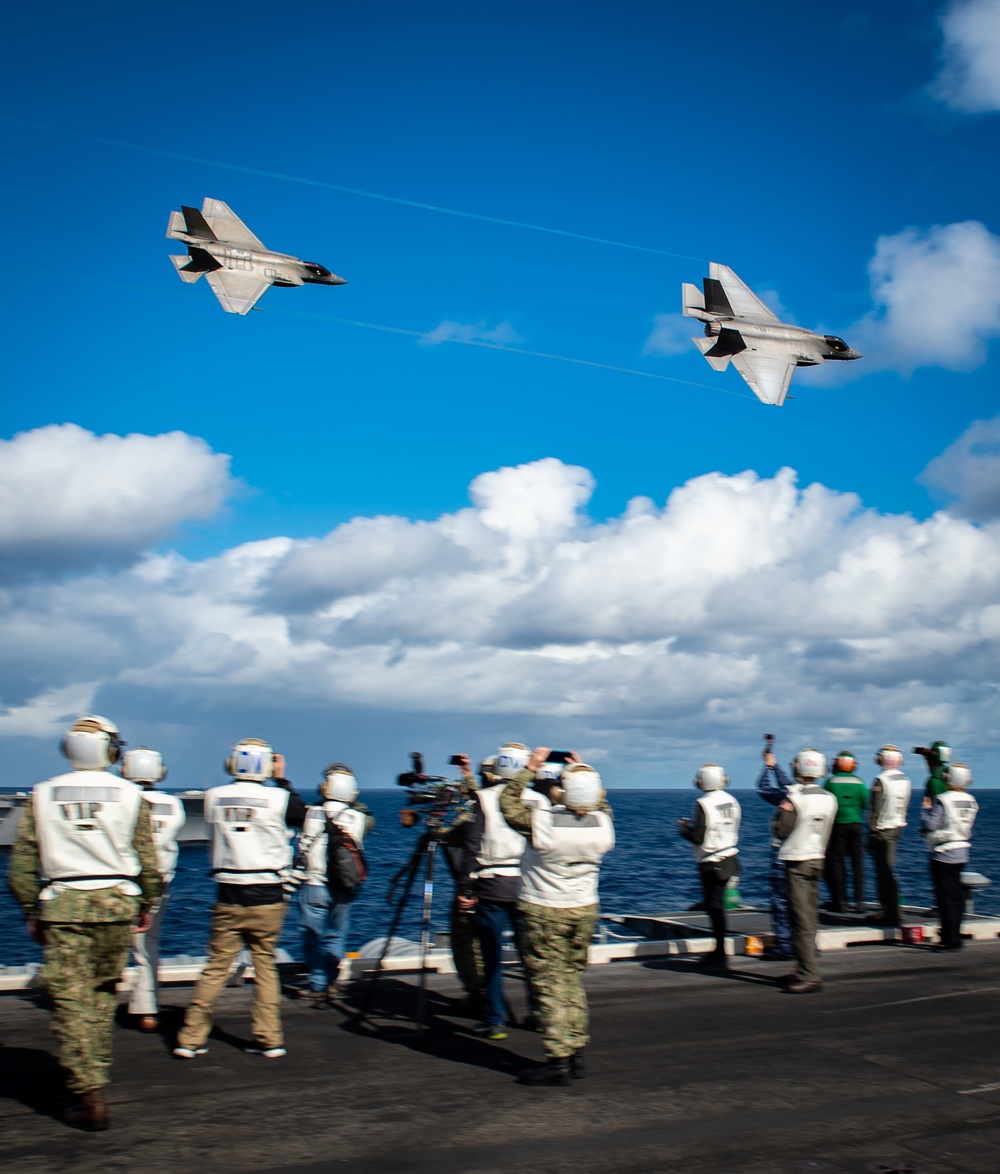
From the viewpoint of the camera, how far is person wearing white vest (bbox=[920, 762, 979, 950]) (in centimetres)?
1070

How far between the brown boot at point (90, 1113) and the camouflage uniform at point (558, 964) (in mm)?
2544

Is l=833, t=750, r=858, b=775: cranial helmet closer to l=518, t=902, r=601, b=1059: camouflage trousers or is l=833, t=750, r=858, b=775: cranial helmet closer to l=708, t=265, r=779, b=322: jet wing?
l=518, t=902, r=601, b=1059: camouflage trousers

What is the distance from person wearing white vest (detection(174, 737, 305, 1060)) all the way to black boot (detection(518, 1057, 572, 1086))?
→ 1676 millimetres

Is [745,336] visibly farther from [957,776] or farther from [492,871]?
[492,871]

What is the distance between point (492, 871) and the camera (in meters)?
7.62

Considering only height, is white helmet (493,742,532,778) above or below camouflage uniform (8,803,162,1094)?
above

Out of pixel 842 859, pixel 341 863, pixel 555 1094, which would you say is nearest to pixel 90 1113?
pixel 555 1094

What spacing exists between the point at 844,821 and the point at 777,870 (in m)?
3.05

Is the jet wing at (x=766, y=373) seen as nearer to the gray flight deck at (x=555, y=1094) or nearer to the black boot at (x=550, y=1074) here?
the gray flight deck at (x=555, y=1094)

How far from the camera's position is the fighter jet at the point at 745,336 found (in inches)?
845

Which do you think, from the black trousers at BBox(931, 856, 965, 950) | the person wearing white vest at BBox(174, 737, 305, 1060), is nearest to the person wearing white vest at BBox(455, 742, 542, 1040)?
the person wearing white vest at BBox(174, 737, 305, 1060)

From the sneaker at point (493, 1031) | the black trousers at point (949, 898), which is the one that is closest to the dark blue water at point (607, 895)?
the black trousers at point (949, 898)

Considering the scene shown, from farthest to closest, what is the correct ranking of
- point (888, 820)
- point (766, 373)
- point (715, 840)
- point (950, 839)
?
point (766, 373), point (888, 820), point (950, 839), point (715, 840)

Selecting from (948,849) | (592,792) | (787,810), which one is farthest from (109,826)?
(948,849)
